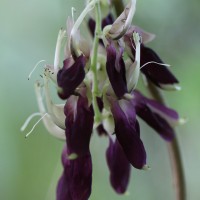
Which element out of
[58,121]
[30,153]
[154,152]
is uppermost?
[58,121]

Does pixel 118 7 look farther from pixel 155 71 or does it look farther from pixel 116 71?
pixel 116 71

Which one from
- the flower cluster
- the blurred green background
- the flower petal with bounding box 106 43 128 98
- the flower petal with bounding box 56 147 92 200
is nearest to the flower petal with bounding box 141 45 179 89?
the flower cluster

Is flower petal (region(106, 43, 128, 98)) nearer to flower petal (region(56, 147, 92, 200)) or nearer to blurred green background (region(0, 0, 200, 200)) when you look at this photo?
flower petal (region(56, 147, 92, 200))

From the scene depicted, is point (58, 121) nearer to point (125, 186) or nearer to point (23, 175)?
point (125, 186)

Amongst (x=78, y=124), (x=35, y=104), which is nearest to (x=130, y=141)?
(x=78, y=124)

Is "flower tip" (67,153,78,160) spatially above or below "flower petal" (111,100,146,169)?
above

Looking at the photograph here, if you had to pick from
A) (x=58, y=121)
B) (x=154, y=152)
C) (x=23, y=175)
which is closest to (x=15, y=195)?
(x=23, y=175)

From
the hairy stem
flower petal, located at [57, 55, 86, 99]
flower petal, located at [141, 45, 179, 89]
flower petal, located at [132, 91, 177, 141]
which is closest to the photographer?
flower petal, located at [57, 55, 86, 99]
